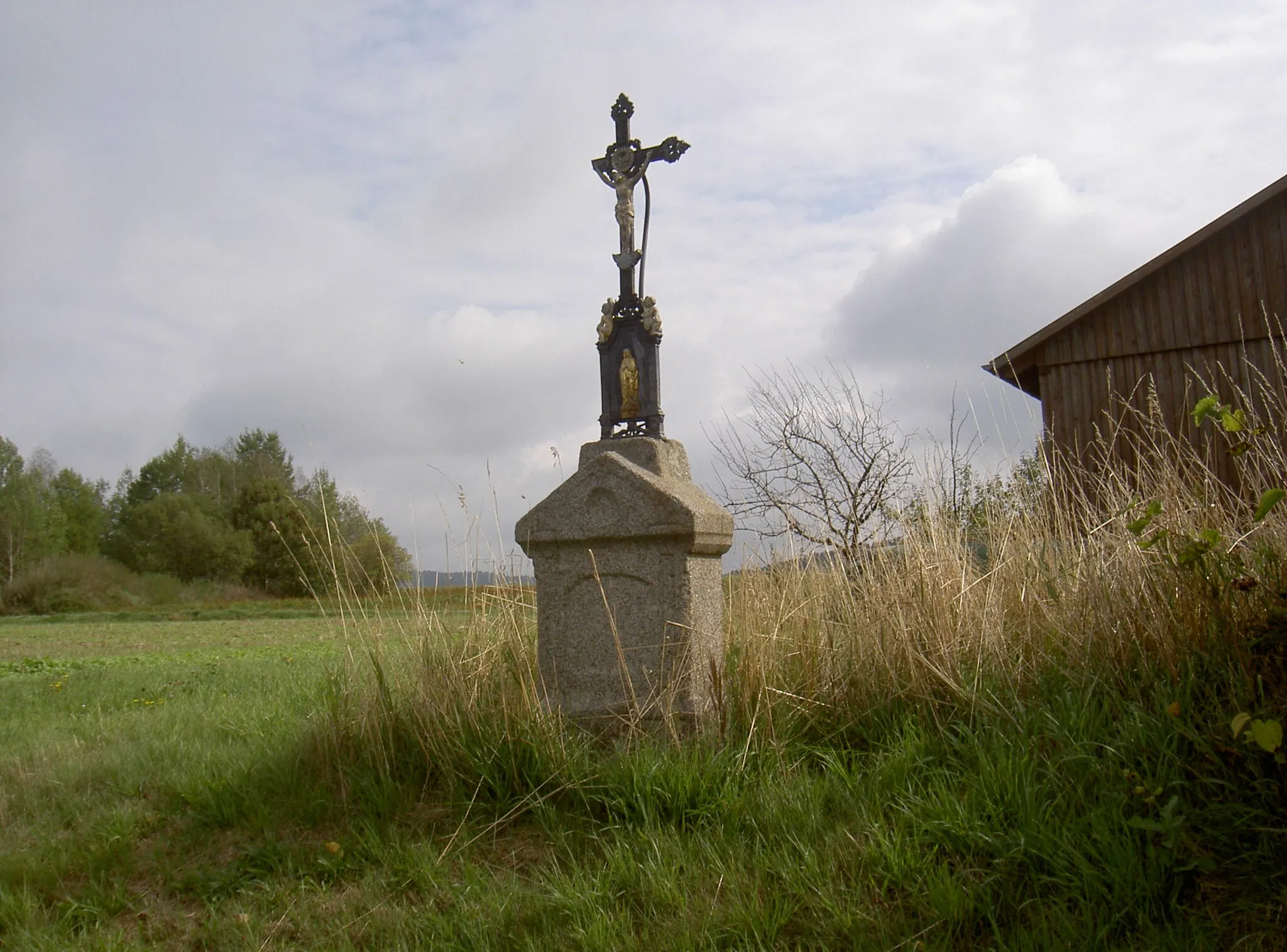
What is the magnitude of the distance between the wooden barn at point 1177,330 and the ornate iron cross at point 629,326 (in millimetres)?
7538

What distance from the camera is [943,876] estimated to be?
2.78 m

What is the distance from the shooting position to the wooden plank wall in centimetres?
1303

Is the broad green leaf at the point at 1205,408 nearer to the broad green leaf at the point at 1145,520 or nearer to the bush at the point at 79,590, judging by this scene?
the broad green leaf at the point at 1145,520

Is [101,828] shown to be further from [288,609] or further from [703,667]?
[288,609]

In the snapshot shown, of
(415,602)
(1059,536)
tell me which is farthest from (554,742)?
(1059,536)

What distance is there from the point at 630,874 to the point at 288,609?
96.8 feet

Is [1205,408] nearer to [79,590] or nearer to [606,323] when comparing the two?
[606,323]

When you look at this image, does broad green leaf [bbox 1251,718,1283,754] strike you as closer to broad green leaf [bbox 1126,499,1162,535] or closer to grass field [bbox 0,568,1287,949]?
grass field [bbox 0,568,1287,949]

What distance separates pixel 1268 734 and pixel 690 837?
1823 millimetres

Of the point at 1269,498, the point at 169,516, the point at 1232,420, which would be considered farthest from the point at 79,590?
the point at 1269,498

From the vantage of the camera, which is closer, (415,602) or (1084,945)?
(1084,945)

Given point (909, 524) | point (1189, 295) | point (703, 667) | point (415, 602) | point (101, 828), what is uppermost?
point (1189, 295)

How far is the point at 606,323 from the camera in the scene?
6.85 m

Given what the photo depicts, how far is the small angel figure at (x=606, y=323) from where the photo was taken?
6.84m
